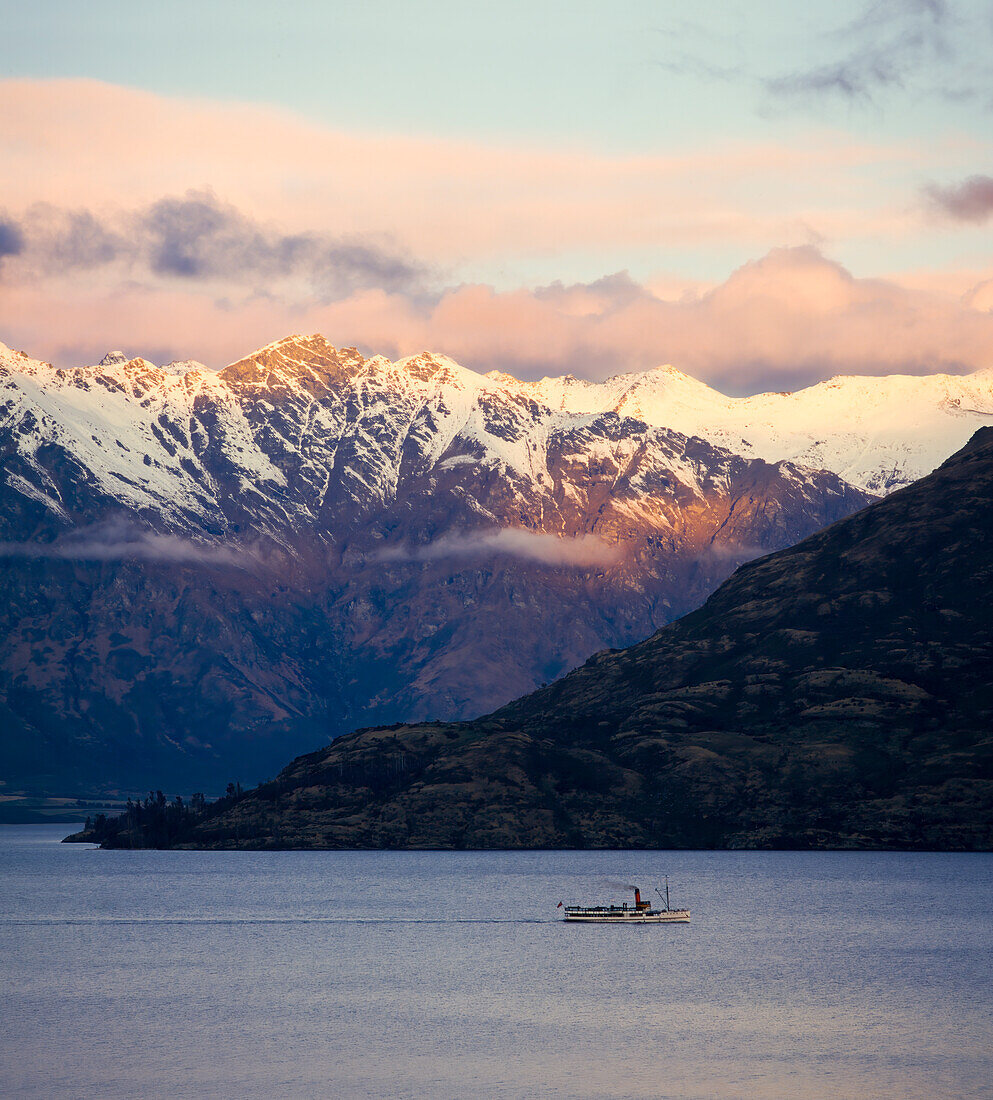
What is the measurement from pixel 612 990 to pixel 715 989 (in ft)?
42.6

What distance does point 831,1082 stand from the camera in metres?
139

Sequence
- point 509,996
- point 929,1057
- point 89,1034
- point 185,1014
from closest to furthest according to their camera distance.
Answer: point 929,1057 → point 89,1034 → point 185,1014 → point 509,996

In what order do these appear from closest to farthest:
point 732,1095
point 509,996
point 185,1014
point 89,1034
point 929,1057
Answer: point 732,1095, point 929,1057, point 89,1034, point 185,1014, point 509,996

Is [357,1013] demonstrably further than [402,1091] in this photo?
Yes

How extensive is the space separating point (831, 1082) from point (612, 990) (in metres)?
62.1

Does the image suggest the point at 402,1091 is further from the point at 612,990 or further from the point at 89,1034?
the point at 612,990

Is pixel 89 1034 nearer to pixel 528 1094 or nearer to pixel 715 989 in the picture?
pixel 528 1094

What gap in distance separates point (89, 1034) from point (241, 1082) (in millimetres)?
33168

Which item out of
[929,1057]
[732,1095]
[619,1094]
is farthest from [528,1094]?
[929,1057]

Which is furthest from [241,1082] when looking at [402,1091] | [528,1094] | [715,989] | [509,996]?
[715,989]

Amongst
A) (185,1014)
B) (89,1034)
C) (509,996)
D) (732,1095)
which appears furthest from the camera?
(509,996)

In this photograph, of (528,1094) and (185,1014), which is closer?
(528,1094)

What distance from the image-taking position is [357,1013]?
590 ft

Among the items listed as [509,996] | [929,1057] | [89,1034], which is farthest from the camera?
[509,996]
